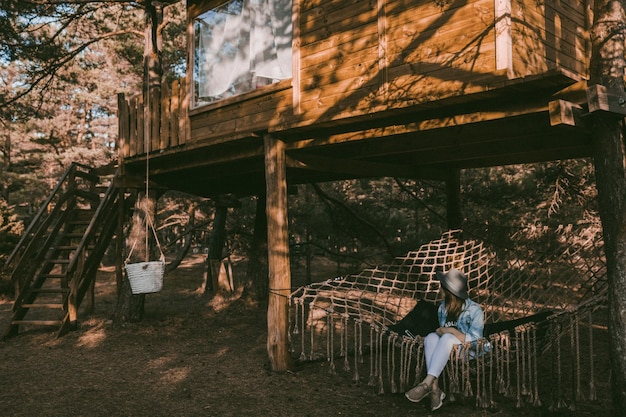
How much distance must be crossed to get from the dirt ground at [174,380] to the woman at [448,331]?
1.09ft

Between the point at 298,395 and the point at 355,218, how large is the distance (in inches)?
279

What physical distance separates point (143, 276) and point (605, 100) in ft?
16.6

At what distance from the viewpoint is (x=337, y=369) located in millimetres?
5750

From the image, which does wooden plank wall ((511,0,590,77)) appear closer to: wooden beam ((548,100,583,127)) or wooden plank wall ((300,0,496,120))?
wooden plank wall ((300,0,496,120))

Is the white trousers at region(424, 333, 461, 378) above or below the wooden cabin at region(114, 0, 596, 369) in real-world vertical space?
below

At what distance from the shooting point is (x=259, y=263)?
10828 millimetres

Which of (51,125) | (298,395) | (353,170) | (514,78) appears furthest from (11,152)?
(514,78)

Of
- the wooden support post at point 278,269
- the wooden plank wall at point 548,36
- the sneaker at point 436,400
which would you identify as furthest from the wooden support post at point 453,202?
the sneaker at point 436,400

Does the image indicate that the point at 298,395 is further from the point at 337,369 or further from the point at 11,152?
the point at 11,152

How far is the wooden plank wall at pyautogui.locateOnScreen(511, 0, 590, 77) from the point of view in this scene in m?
4.20

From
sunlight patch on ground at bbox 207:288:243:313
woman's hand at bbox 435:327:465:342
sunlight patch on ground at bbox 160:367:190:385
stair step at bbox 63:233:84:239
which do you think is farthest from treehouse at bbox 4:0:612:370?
sunlight patch on ground at bbox 207:288:243:313

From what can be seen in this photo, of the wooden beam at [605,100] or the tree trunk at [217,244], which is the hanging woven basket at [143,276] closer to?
the wooden beam at [605,100]

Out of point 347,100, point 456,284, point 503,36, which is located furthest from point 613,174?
point 347,100

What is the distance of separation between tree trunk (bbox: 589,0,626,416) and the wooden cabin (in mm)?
224
